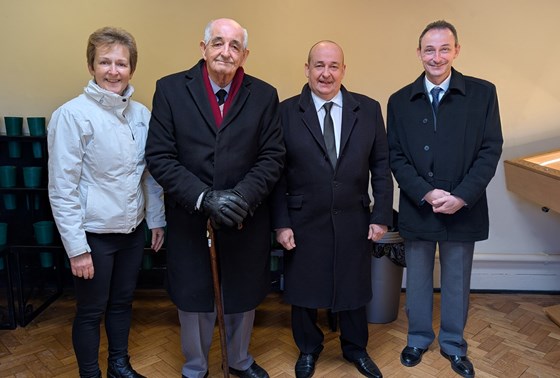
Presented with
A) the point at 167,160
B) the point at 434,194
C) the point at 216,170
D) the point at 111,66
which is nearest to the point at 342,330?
the point at 434,194

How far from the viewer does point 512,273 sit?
135 inches

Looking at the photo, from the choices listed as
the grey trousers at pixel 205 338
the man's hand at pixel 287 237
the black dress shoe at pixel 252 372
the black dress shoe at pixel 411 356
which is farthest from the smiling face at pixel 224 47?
the black dress shoe at pixel 411 356

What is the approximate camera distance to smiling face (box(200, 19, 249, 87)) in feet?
6.22

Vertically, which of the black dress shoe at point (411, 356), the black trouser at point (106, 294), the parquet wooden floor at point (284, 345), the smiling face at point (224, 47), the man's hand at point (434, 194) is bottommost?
the parquet wooden floor at point (284, 345)

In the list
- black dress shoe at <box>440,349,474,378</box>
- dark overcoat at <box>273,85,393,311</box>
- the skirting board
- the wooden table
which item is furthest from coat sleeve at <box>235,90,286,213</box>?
the skirting board

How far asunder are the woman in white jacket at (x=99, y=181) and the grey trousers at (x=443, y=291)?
4.61ft

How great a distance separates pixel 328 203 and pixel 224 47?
2.70ft

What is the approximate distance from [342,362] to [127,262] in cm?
123

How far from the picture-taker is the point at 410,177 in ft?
7.50

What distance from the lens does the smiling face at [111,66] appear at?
1903 millimetres

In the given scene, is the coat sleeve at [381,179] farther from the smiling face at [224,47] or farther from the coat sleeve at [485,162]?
the smiling face at [224,47]

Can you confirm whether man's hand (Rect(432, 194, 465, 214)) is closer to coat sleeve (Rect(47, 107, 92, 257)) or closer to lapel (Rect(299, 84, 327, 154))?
lapel (Rect(299, 84, 327, 154))

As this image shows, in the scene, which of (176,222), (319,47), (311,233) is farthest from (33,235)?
(319,47)

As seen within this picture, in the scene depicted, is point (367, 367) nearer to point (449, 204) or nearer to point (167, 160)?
point (449, 204)
